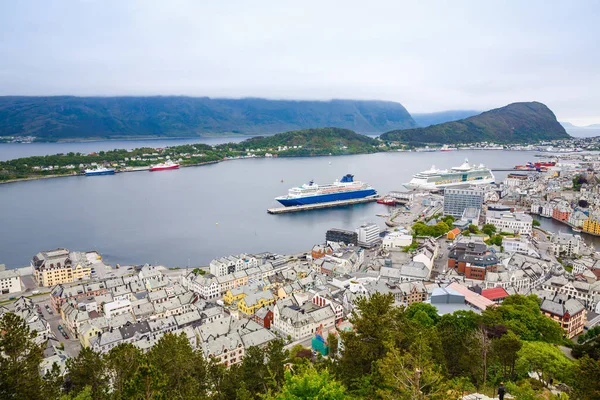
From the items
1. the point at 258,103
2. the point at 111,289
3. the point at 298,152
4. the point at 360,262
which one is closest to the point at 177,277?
the point at 111,289

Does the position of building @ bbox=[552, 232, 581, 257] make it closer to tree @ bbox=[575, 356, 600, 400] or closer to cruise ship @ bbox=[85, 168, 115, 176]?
tree @ bbox=[575, 356, 600, 400]

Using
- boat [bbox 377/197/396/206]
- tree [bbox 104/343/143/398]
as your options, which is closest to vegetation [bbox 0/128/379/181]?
boat [bbox 377/197/396/206]

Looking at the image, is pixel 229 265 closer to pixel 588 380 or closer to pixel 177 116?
pixel 588 380

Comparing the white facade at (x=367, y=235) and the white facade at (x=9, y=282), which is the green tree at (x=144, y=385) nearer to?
the white facade at (x=9, y=282)

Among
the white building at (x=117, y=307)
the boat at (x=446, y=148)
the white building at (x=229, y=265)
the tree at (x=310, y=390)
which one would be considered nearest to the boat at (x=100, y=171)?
the white building at (x=229, y=265)

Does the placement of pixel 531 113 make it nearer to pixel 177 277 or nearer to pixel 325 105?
pixel 325 105

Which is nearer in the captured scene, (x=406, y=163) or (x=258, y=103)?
(x=406, y=163)

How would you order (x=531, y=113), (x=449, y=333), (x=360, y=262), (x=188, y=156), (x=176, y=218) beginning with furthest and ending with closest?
A: (x=531, y=113), (x=188, y=156), (x=176, y=218), (x=360, y=262), (x=449, y=333)
